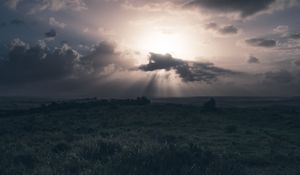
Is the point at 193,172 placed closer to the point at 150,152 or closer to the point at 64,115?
the point at 150,152

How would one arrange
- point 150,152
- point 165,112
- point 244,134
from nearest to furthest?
1. point 150,152
2. point 244,134
3. point 165,112

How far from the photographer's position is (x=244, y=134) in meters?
32.9

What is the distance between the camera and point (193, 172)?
601 inches

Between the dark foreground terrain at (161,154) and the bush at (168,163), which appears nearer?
the bush at (168,163)

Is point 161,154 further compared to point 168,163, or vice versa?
point 161,154

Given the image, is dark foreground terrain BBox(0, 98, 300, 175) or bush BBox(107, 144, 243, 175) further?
dark foreground terrain BBox(0, 98, 300, 175)

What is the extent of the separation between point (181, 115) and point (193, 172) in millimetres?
35387

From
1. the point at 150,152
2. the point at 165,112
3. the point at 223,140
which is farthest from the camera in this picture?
the point at 165,112

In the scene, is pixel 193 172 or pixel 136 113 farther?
pixel 136 113

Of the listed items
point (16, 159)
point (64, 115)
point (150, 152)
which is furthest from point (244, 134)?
point (64, 115)

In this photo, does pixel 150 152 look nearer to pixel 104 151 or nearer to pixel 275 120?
pixel 104 151

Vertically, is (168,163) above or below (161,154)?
below

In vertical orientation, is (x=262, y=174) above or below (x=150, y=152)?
below

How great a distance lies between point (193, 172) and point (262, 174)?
468 cm
